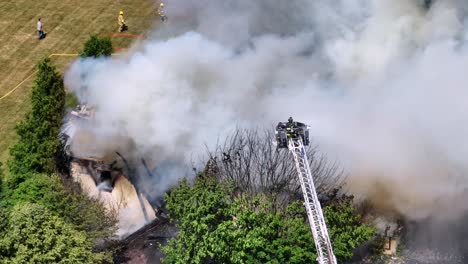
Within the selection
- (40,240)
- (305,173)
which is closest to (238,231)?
(305,173)

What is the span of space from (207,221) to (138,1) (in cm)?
2409

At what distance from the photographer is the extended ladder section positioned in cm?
1859

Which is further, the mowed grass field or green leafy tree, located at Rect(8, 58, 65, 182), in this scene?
the mowed grass field

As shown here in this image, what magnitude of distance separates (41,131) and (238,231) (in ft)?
30.7

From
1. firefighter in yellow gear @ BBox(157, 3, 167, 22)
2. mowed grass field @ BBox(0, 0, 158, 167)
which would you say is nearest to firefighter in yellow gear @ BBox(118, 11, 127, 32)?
mowed grass field @ BBox(0, 0, 158, 167)

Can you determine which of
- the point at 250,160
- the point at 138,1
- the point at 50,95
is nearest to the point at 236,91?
the point at 250,160

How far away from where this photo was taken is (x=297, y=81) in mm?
28141

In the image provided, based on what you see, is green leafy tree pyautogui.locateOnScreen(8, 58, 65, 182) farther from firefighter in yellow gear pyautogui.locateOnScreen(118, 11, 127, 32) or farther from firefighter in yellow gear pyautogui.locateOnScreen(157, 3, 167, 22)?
firefighter in yellow gear pyautogui.locateOnScreen(118, 11, 127, 32)

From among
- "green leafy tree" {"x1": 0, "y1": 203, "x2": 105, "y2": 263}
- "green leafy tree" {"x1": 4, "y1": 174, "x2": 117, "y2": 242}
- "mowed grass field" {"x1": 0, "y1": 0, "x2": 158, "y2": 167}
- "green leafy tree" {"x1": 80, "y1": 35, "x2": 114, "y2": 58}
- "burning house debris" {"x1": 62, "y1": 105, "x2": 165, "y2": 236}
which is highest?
"mowed grass field" {"x1": 0, "y1": 0, "x2": 158, "y2": 167}

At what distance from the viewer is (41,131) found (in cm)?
2608

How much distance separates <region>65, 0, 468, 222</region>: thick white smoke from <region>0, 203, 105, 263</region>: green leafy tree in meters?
5.06

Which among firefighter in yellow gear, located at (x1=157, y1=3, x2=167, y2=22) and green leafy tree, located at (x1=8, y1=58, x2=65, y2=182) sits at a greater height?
firefighter in yellow gear, located at (x1=157, y1=3, x2=167, y2=22)

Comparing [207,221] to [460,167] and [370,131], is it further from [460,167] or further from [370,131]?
[460,167]

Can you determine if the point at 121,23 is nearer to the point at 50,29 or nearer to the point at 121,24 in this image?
the point at 121,24
